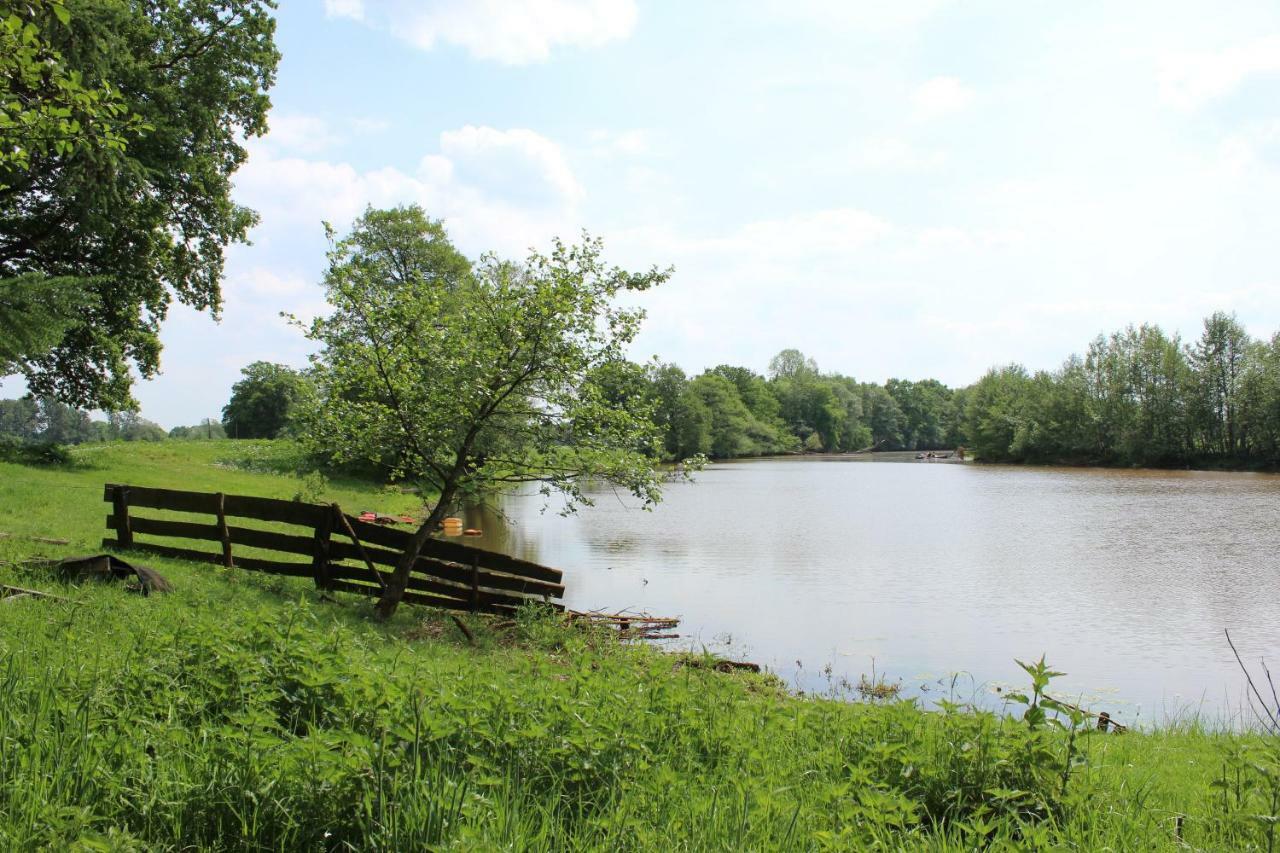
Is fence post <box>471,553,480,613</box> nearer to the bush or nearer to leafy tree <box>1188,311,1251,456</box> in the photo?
the bush

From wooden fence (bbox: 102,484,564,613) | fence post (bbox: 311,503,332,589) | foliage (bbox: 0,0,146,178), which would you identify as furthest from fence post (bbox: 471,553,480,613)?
foliage (bbox: 0,0,146,178)

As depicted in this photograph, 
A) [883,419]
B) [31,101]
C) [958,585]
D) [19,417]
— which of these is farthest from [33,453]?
[883,419]

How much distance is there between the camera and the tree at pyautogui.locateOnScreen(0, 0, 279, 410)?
18453mm

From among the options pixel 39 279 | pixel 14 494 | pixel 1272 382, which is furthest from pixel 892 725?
pixel 1272 382

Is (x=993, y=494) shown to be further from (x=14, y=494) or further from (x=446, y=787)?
(x=446, y=787)

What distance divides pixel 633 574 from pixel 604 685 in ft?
54.9

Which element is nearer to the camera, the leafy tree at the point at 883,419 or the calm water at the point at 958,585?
the calm water at the point at 958,585

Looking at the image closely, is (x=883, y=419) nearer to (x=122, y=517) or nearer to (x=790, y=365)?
(x=790, y=365)

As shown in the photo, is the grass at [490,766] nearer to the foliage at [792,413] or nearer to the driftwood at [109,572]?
the driftwood at [109,572]

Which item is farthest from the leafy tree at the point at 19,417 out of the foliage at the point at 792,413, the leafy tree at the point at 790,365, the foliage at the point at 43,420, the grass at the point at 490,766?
the grass at the point at 490,766

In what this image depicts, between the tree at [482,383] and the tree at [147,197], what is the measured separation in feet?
22.3

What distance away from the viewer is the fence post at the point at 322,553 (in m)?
12.8

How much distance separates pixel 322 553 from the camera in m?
12.9

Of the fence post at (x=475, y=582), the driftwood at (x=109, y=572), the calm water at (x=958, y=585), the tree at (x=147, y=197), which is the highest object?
the tree at (x=147, y=197)
